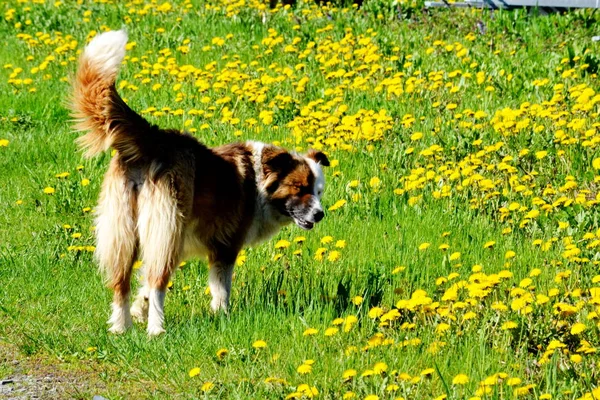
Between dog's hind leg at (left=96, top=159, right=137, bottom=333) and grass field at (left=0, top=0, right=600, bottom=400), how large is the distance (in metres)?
0.17

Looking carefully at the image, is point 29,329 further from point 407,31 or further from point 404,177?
point 407,31

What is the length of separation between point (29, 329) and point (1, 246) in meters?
1.57

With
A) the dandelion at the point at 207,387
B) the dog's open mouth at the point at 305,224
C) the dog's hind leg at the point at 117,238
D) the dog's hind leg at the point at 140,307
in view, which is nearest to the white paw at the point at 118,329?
the dog's hind leg at the point at 117,238

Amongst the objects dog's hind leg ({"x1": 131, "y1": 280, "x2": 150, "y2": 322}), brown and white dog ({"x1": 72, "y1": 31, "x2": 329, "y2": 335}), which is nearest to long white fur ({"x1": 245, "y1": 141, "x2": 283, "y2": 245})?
brown and white dog ({"x1": 72, "y1": 31, "x2": 329, "y2": 335})

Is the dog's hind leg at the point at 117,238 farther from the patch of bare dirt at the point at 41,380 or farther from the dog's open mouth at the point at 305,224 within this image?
the dog's open mouth at the point at 305,224

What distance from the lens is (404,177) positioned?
7832 millimetres

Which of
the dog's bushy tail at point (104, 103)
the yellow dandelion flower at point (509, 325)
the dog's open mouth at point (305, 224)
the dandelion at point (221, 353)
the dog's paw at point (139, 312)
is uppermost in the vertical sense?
the dog's bushy tail at point (104, 103)

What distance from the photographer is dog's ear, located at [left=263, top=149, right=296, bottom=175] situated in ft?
21.1

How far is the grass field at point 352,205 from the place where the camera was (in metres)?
5.04

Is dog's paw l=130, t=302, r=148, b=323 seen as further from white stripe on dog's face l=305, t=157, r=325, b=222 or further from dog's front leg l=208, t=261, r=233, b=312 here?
white stripe on dog's face l=305, t=157, r=325, b=222

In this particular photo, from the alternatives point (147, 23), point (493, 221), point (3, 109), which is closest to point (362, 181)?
point (493, 221)

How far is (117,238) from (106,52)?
3.51 ft

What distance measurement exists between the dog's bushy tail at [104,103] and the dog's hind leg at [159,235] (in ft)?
0.86

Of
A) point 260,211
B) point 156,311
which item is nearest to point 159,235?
point 156,311
